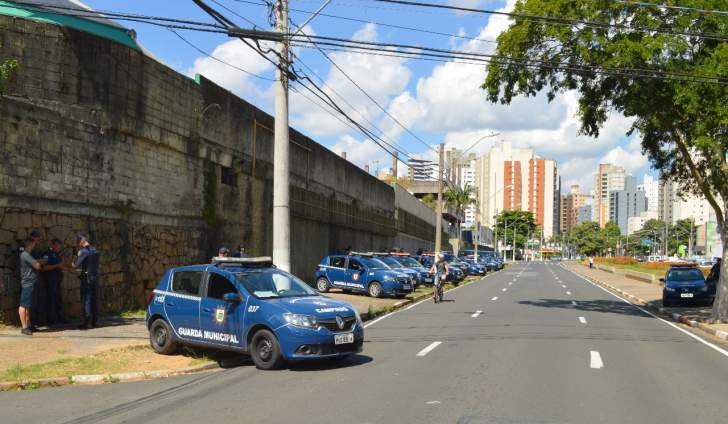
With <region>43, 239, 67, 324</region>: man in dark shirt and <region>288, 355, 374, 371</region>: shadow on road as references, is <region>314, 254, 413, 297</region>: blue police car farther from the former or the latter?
<region>288, 355, 374, 371</region>: shadow on road

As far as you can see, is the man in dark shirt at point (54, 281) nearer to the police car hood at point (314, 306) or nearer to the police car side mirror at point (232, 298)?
the police car side mirror at point (232, 298)

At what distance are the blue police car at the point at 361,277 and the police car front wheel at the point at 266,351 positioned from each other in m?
15.5

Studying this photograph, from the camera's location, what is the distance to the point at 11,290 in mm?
13867

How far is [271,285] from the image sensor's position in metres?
11.6

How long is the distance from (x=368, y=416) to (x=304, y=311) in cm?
329

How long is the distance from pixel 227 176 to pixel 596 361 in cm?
1524

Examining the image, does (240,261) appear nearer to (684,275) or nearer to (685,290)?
(685,290)

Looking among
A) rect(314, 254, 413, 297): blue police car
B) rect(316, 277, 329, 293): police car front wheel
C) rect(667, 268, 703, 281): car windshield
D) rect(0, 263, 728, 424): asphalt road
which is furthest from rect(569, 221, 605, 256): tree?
rect(0, 263, 728, 424): asphalt road

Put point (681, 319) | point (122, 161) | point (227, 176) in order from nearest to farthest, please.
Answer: point (122, 161)
point (681, 319)
point (227, 176)

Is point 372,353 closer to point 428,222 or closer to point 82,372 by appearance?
point 82,372

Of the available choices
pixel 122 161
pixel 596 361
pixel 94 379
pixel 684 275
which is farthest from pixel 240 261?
pixel 684 275

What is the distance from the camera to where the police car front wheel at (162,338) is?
1201 centimetres

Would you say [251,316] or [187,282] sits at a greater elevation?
[187,282]

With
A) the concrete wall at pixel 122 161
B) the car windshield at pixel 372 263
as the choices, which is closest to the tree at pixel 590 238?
the car windshield at pixel 372 263
